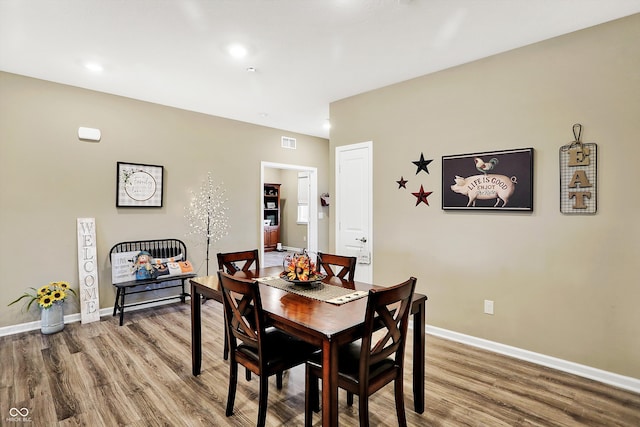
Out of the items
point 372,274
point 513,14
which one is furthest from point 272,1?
point 372,274

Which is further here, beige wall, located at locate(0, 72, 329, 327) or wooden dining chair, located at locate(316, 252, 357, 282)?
beige wall, located at locate(0, 72, 329, 327)

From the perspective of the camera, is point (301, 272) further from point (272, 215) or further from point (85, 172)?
point (272, 215)

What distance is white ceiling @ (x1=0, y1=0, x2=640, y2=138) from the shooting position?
2387 millimetres

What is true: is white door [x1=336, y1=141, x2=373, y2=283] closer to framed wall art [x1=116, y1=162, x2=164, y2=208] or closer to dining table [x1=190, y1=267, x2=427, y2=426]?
dining table [x1=190, y1=267, x2=427, y2=426]

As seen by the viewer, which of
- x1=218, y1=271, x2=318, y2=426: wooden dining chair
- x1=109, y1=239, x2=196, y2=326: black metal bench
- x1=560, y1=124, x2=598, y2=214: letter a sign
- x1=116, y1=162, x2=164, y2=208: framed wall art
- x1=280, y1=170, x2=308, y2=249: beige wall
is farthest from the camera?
x1=280, y1=170, x2=308, y2=249: beige wall

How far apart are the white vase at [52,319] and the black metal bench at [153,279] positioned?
53cm

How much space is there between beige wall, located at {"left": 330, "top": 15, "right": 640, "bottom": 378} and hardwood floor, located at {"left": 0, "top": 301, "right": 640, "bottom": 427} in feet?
1.30

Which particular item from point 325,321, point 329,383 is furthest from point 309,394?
point 325,321

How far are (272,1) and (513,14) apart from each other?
174 centimetres

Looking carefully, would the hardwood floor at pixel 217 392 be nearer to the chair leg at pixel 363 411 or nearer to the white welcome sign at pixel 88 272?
the chair leg at pixel 363 411

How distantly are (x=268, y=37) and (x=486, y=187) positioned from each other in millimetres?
2343

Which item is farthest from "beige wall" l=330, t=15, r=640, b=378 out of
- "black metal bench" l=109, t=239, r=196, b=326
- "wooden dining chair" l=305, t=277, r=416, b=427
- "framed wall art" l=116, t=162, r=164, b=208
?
"framed wall art" l=116, t=162, r=164, b=208

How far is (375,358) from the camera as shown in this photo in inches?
71.6

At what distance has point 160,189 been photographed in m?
4.57
